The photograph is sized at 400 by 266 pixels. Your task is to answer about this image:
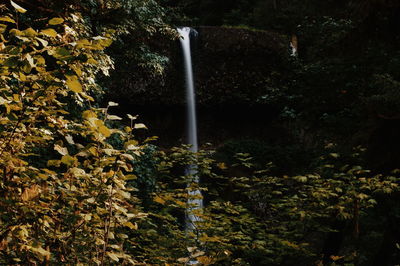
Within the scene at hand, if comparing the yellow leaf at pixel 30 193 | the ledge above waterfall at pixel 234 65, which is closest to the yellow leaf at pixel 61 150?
the yellow leaf at pixel 30 193

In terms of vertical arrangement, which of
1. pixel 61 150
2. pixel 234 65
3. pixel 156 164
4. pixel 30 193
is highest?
pixel 234 65

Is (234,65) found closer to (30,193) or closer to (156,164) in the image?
(156,164)

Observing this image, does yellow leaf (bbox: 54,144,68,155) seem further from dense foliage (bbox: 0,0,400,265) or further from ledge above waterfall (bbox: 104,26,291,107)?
ledge above waterfall (bbox: 104,26,291,107)

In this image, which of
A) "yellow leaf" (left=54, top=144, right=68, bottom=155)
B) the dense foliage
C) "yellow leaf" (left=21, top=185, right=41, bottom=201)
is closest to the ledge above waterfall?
Result: the dense foliage

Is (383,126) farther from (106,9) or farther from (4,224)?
(4,224)

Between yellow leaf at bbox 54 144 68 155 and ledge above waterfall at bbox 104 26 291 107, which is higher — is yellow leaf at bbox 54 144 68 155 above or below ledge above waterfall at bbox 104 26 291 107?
below

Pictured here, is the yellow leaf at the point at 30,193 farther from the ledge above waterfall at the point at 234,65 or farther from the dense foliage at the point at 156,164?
the ledge above waterfall at the point at 234,65

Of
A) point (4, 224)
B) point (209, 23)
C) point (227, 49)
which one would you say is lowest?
point (4, 224)

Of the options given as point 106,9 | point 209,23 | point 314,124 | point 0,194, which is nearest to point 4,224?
point 0,194

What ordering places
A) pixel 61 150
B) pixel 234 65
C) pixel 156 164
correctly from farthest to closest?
pixel 234 65, pixel 156 164, pixel 61 150

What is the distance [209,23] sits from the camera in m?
21.2

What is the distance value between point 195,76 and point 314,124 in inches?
217

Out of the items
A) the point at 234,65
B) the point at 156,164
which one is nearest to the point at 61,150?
the point at 156,164

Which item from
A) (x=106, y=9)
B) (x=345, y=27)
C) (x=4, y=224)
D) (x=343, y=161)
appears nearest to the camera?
(x=4, y=224)
